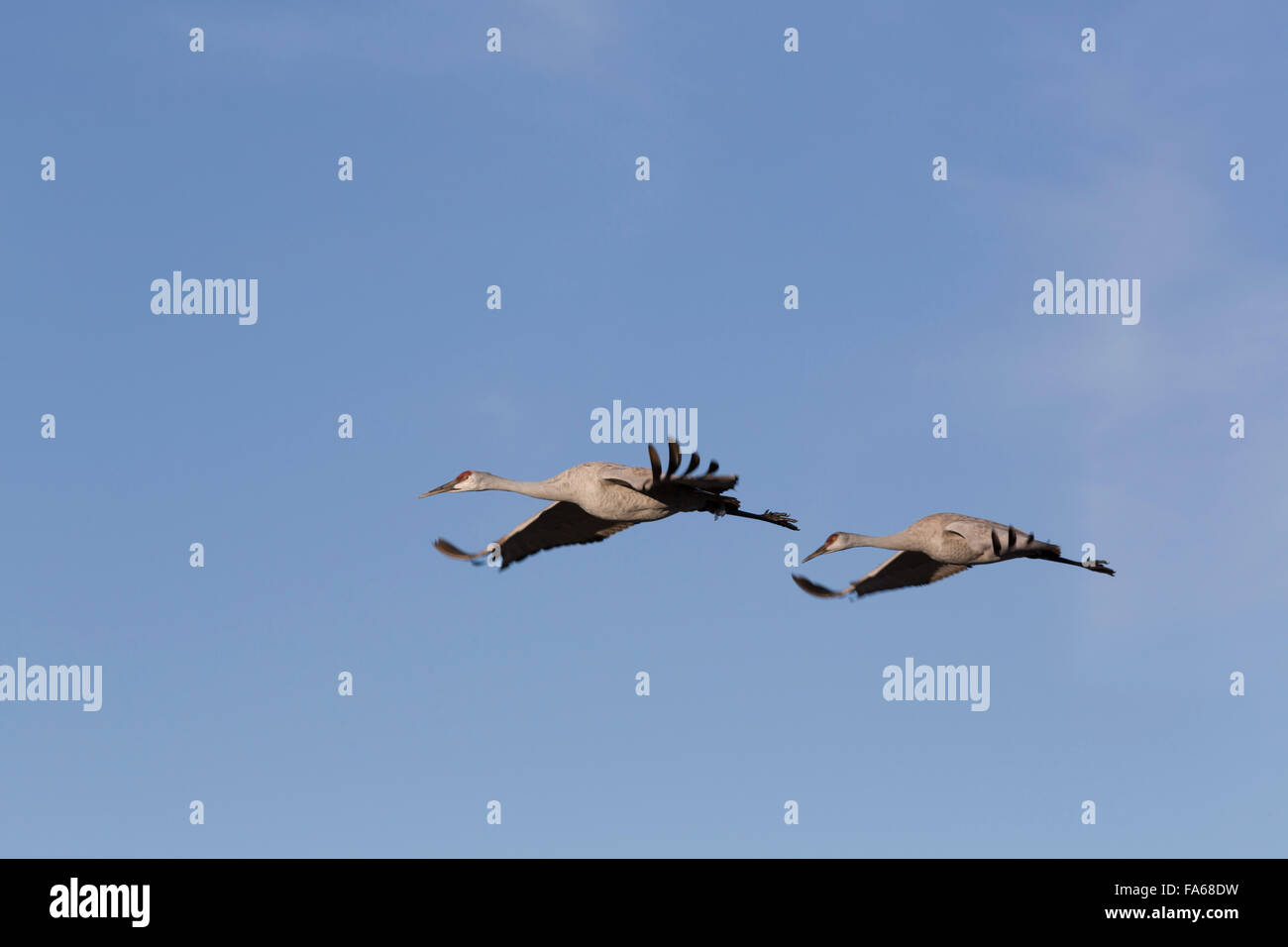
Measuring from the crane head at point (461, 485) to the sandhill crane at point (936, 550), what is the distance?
8.28 m

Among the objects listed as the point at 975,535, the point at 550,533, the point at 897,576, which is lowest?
the point at 897,576

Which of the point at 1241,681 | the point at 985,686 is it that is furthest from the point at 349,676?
the point at 1241,681

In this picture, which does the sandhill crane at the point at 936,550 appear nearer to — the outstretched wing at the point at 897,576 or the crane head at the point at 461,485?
the outstretched wing at the point at 897,576

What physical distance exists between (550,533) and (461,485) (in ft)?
8.31

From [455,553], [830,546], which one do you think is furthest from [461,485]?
[830,546]

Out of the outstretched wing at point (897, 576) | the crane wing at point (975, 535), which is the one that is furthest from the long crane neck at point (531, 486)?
the crane wing at point (975, 535)

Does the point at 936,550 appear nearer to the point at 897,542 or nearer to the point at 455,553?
the point at 897,542

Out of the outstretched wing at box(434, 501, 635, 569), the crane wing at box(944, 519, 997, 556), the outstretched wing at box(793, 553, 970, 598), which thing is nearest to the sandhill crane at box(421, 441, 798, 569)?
the outstretched wing at box(434, 501, 635, 569)

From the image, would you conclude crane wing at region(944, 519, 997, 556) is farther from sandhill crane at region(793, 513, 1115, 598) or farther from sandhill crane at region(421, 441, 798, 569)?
sandhill crane at region(421, 441, 798, 569)

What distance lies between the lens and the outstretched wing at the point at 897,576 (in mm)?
34594

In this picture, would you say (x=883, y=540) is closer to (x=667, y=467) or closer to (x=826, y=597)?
(x=826, y=597)

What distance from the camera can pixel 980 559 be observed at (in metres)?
32.9

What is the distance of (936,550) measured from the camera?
32.9 m

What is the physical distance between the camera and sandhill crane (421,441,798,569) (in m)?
30.0
